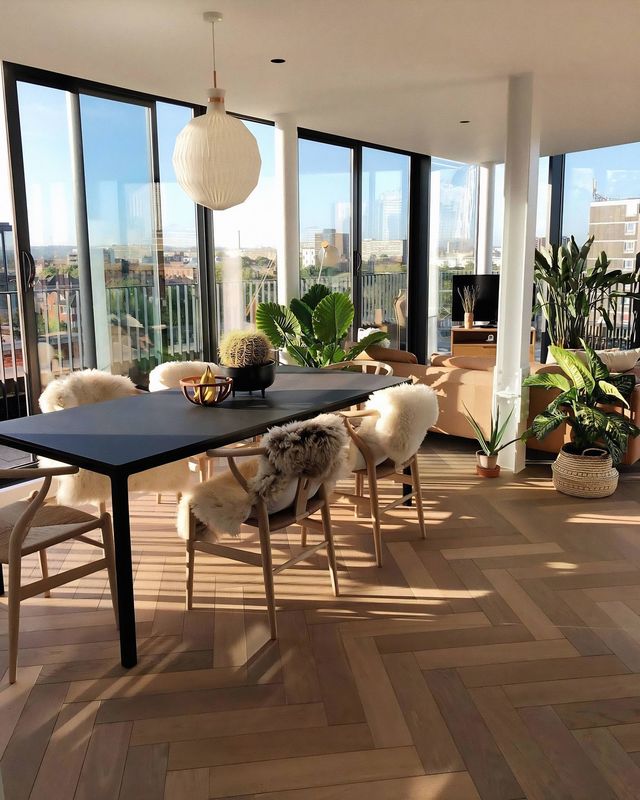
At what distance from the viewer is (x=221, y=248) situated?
577 cm

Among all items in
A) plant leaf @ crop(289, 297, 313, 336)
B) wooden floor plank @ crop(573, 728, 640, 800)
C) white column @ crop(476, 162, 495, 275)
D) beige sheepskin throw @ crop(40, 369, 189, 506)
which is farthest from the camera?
white column @ crop(476, 162, 495, 275)

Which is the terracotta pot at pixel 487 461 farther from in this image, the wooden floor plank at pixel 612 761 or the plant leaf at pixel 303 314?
the wooden floor plank at pixel 612 761

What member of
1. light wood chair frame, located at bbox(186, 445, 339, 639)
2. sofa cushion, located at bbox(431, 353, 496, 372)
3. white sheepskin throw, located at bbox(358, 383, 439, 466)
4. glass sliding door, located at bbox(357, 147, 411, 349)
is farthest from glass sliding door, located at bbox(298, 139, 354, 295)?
light wood chair frame, located at bbox(186, 445, 339, 639)

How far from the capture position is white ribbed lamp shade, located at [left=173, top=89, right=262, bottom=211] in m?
3.26

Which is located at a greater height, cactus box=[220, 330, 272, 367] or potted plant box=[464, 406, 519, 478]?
cactus box=[220, 330, 272, 367]

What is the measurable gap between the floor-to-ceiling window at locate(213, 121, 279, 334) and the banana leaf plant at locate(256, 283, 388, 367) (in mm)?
493

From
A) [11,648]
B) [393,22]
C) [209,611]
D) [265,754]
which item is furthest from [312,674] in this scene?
[393,22]

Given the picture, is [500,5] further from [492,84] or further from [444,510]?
[444,510]

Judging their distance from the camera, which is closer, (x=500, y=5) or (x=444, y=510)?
(x=500, y=5)

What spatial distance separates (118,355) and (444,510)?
247cm

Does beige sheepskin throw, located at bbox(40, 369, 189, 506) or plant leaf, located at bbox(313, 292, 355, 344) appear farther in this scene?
plant leaf, located at bbox(313, 292, 355, 344)

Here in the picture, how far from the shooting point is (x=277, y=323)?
18.3 feet

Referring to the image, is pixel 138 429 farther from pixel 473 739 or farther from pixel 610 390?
pixel 610 390

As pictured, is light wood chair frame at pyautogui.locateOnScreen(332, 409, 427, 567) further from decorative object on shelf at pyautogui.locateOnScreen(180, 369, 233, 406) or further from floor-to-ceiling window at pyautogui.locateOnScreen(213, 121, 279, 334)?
floor-to-ceiling window at pyautogui.locateOnScreen(213, 121, 279, 334)
